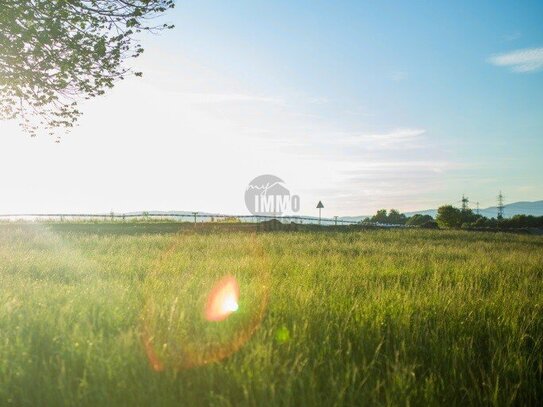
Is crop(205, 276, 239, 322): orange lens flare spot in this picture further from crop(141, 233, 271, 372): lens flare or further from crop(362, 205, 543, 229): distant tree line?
crop(362, 205, 543, 229): distant tree line

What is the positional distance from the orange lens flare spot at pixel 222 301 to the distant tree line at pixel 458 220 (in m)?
57.1

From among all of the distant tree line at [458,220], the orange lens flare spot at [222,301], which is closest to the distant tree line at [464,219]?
the distant tree line at [458,220]

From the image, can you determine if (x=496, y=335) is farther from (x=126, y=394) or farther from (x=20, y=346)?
(x=20, y=346)

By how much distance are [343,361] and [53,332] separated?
7.92ft

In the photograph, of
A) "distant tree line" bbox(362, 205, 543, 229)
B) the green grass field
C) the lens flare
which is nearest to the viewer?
the green grass field

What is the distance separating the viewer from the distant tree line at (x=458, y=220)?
72188 millimetres

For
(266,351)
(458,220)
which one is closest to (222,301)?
(266,351)

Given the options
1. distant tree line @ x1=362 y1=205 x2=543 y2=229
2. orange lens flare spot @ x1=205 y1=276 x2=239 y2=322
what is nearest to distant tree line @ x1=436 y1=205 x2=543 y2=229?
distant tree line @ x1=362 y1=205 x2=543 y2=229

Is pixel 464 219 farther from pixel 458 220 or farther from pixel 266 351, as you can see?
pixel 266 351

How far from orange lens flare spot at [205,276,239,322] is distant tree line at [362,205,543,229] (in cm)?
5708

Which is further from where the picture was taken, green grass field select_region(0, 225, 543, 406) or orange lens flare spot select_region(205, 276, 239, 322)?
orange lens flare spot select_region(205, 276, 239, 322)

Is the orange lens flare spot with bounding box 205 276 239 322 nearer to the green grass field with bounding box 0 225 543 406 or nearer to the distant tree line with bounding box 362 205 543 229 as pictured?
the green grass field with bounding box 0 225 543 406

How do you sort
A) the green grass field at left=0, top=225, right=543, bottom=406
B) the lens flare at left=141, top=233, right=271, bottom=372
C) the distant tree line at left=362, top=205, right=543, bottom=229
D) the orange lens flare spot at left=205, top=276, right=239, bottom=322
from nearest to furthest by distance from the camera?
1. the green grass field at left=0, top=225, right=543, bottom=406
2. the lens flare at left=141, top=233, right=271, bottom=372
3. the orange lens flare spot at left=205, top=276, right=239, bottom=322
4. the distant tree line at left=362, top=205, right=543, bottom=229

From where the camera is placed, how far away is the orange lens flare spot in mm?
4207
